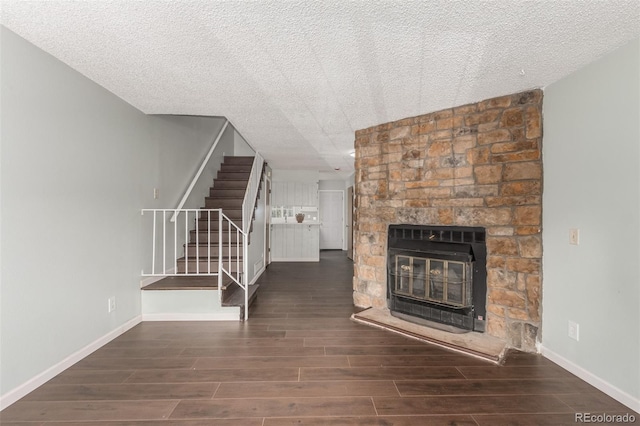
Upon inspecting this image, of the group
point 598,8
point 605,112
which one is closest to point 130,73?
point 598,8

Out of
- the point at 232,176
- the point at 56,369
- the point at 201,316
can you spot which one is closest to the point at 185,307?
the point at 201,316

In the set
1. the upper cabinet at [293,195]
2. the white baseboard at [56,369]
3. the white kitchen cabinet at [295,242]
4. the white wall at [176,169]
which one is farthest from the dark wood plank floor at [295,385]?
the upper cabinet at [293,195]

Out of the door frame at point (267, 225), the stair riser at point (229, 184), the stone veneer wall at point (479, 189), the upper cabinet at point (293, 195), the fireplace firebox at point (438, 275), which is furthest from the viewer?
the upper cabinet at point (293, 195)

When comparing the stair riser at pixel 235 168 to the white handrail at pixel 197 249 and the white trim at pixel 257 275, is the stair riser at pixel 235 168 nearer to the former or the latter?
the white handrail at pixel 197 249

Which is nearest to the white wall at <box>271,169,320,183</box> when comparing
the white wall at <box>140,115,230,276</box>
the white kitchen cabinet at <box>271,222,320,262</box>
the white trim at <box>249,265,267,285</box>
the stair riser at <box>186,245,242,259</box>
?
the white kitchen cabinet at <box>271,222,320,262</box>

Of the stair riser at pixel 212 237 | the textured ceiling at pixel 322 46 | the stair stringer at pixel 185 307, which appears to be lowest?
the stair stringer at pixel 185 307

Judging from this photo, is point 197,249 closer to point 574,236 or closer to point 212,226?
point 212,226

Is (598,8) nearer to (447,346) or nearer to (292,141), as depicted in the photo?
(447,346)

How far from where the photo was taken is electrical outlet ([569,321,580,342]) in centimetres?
207

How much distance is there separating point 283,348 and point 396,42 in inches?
95.2

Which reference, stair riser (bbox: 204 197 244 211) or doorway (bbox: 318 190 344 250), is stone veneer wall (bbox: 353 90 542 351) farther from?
doorway (bbox: 318 190 344 250)

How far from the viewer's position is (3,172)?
5.50ft

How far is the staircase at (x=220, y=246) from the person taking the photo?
316 cm

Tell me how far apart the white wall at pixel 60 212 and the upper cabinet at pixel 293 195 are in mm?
3998
